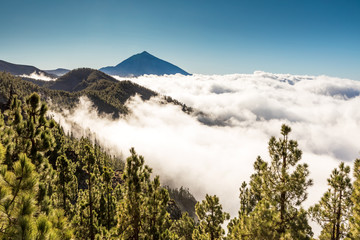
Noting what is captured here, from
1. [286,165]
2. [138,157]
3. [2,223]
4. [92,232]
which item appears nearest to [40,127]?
[138,157]

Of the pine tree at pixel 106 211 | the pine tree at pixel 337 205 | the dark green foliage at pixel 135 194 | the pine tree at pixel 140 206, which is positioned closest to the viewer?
the dark green foliage at pixel 135 194

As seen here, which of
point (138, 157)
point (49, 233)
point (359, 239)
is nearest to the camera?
point (49, 233)

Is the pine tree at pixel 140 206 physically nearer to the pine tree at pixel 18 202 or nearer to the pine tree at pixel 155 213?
the pine tree at pixel 155 213

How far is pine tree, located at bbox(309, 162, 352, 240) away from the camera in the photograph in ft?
51.8

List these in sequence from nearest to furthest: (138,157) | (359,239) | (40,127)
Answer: (40,127) → (359,239) → (138,157)

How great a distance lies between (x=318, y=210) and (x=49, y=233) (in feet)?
70.0

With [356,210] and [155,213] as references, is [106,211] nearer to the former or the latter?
[155,213]

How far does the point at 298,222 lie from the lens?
11922 mm

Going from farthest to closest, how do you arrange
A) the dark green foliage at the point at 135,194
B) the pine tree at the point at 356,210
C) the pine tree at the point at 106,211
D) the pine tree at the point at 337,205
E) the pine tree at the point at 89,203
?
the pine tree at the point at 106,211 < the pine tree at the point at 89,203 < the pine tree at the point at 337,205 < the pine tree at the point at 356,210 < the dark green foliage at the point at 135,194

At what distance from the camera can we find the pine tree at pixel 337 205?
1580 centimetres

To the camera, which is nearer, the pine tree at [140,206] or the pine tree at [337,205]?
the pine tree at [140,206]

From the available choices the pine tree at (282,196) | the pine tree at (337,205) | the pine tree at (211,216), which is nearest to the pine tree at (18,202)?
the pine tree at (282,196)

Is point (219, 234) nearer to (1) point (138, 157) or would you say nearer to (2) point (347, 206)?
(2) point (347, 206)

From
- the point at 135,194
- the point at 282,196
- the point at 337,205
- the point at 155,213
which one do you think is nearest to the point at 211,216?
the point at 155,213
